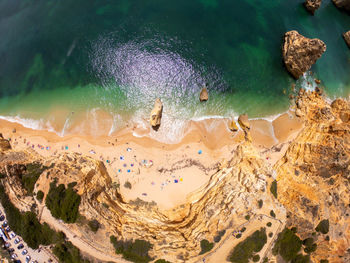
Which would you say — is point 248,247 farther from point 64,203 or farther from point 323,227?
point 64,203

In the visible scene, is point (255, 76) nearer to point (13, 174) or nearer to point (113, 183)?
point (113, 183)

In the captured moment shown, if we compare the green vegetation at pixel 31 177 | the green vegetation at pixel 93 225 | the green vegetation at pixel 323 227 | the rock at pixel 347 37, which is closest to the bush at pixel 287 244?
the green vegetation at pixel 323 227

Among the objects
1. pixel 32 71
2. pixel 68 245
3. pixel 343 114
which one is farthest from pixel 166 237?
pixel 32 71

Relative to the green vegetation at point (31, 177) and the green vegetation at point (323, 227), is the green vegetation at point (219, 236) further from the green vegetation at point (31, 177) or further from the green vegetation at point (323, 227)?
the green vegetation at point (31, 177)

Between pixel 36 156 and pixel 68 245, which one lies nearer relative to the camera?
pixel 68 245

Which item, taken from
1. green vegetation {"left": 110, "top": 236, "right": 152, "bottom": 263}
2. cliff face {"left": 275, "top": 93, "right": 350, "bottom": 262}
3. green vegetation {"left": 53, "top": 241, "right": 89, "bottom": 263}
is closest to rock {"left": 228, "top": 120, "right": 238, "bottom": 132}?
cliff face {"left": 275, "top": 93, "right": 350, "bottom": 262}

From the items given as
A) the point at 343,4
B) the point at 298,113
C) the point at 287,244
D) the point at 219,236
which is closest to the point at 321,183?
the point at 287,244

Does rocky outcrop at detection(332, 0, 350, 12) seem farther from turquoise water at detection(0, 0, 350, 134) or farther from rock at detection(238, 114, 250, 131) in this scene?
rock at detection(238, 114, 250, 131)

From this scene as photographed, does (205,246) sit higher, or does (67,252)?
(67,252)
